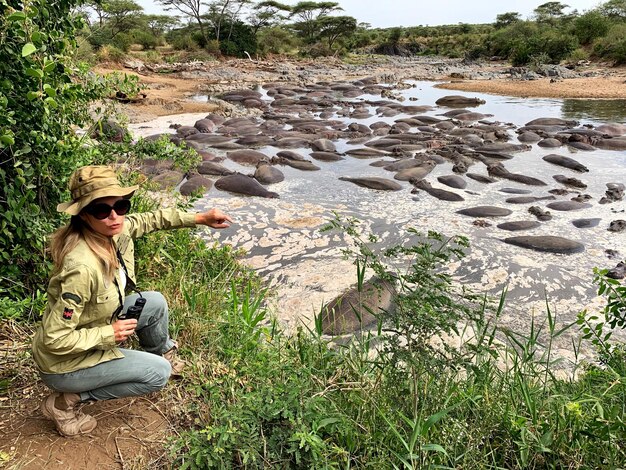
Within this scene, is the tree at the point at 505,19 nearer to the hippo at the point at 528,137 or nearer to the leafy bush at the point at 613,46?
the leafy bush at the point at 613,46

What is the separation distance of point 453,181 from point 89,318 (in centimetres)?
786

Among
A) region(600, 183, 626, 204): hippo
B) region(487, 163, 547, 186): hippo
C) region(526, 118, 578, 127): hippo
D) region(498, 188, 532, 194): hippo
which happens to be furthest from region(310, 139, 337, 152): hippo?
region(526, 118, 578, 127): hippo

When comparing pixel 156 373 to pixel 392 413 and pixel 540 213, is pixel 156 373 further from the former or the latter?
pixel 540 213

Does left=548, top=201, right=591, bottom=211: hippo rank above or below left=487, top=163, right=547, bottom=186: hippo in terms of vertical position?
below

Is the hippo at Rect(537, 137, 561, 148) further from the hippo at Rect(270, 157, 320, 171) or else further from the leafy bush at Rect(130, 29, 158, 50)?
the leafy bush at Rect(130, 29, 158, 50)

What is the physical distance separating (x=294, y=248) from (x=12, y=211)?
152 inches

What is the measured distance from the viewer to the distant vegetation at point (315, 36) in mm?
30717

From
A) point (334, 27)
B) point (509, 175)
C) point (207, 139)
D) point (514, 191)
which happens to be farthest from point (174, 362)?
point (334, 27)

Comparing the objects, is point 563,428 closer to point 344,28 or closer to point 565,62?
point 565,62

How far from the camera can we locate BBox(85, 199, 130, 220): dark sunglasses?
2334 mm

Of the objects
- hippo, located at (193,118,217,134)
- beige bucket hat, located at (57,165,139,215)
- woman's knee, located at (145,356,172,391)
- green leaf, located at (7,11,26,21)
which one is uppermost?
green leaf, located at (7,11,26,21)

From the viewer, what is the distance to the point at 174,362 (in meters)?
3.13

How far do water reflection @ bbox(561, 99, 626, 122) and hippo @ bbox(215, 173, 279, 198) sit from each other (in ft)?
39.8

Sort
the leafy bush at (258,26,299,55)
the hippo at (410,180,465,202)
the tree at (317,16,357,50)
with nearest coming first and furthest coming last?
the hippo at (410,180,465,202)
the leafy bush at (258,26,299,55)
the tree at (317,16,357,50)
